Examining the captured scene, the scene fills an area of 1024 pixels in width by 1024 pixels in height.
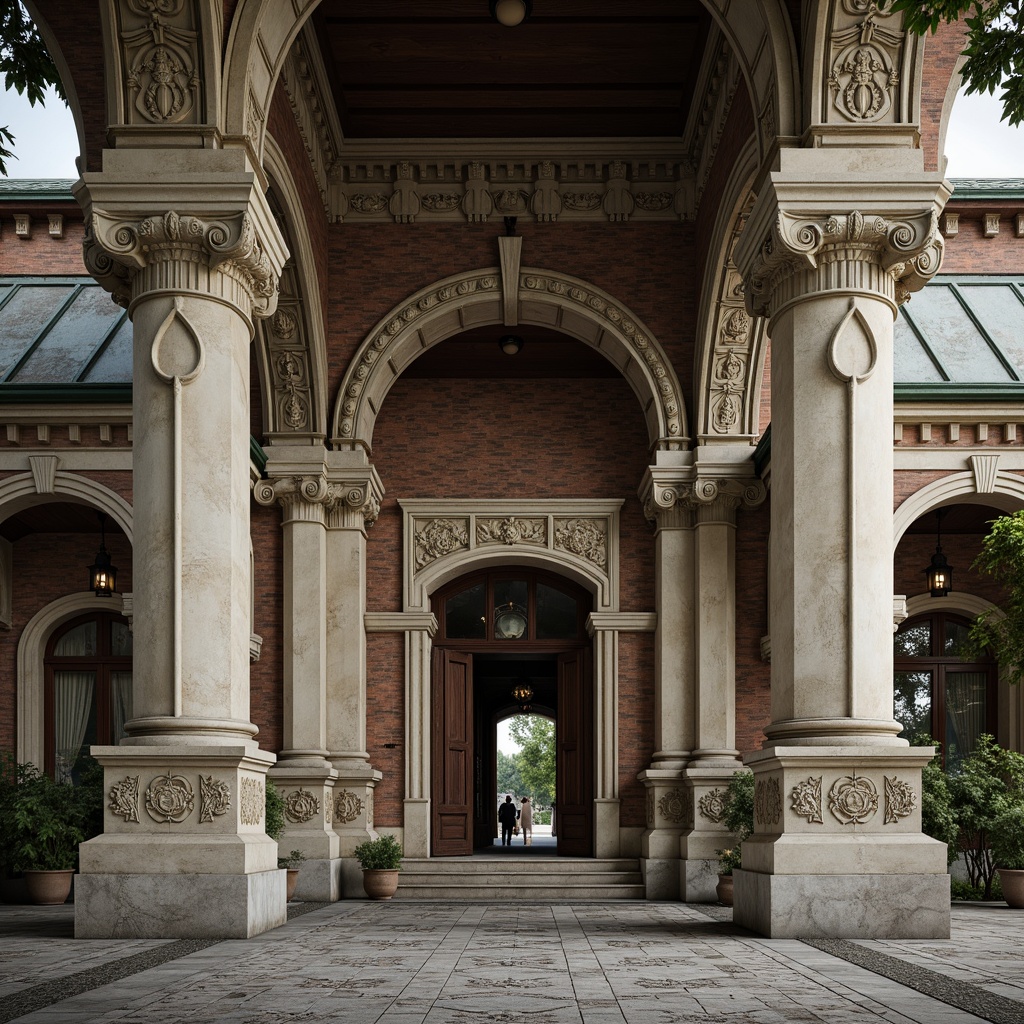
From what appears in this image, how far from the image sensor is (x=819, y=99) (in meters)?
11.0

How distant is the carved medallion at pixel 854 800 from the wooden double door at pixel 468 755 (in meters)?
10.7

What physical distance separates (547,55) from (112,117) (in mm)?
7169

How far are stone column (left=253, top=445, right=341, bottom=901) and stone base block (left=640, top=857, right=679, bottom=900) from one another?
4.04 meters

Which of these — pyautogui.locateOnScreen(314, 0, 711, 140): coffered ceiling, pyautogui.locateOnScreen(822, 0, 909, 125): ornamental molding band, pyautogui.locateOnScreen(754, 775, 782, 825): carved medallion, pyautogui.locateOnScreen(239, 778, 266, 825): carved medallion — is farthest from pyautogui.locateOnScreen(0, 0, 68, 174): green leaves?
pyautogui.locateOnScreen(314, 0, 711, 140): coffered ceiling

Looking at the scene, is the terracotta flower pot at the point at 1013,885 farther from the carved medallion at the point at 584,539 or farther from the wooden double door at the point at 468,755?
the carved medallion at the point at 584,539

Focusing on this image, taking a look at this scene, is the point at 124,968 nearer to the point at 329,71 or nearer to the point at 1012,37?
the point at 1012,37

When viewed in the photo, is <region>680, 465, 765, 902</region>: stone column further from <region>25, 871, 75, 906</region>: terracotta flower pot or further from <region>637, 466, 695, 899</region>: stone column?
<region>25, 871, 75, 906</region>: terracotta flower pot

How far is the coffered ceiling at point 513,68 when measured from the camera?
15820 mm

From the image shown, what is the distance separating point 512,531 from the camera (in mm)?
20641

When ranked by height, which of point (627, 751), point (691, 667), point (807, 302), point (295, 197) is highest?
point (295, 197)

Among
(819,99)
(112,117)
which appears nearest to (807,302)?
(819,99)

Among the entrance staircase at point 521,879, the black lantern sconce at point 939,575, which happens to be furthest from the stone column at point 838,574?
the entrance staircase at point 521,879

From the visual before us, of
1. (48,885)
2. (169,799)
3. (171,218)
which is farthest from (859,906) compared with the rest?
(48,885)

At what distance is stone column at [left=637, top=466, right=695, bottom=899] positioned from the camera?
18.6 m
